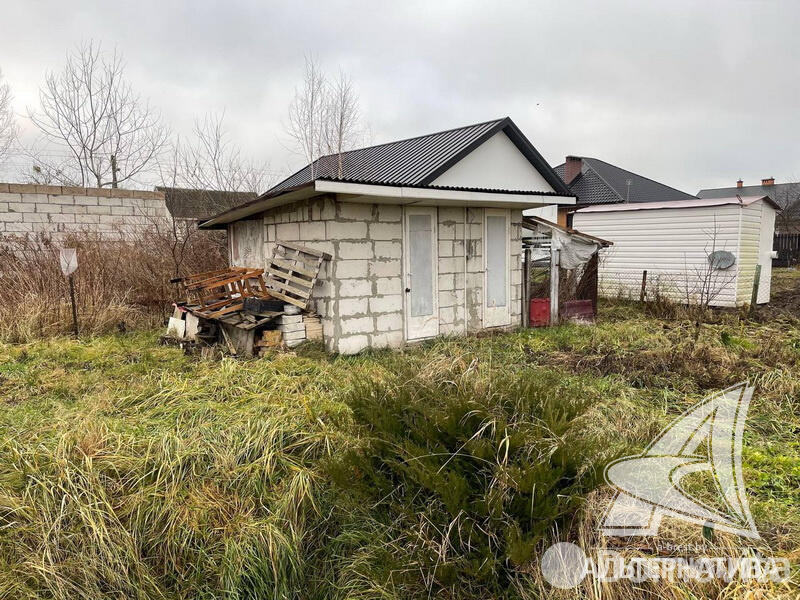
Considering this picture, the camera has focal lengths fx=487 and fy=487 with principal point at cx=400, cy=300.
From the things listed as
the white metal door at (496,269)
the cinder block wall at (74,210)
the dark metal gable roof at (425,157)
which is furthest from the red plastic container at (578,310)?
the cinder block wall at (74,210)

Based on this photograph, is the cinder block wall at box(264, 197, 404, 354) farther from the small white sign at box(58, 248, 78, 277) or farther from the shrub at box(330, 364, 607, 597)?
the shrub at box(330, 364, 607, 597)

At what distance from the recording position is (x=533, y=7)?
852 centimetres

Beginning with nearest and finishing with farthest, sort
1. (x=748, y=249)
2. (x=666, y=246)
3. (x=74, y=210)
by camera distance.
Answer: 1. (x=74, y=210)
2. (x=748, y=249)
3. (x=666, y=246)

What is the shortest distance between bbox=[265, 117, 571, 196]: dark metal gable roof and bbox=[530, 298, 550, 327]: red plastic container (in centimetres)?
235

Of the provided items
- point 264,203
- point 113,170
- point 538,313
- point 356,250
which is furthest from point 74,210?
point 538,313

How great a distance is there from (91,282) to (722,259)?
1424 cm

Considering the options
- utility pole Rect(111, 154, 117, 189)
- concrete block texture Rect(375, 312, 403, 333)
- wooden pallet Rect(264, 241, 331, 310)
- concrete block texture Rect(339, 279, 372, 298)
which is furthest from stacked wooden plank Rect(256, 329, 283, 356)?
utility pole Rect(111, 154, 117, 189)

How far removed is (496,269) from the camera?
9672 millimetres

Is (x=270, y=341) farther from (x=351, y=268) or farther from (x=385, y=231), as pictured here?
(x=385, y=231)

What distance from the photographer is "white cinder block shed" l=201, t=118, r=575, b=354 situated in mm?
7332

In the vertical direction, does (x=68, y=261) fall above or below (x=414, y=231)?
below

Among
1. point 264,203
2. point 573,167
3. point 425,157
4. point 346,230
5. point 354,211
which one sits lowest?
point 346,230

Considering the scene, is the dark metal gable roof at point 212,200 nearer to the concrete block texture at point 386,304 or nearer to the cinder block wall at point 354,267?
the cinder block wall at point 354,267

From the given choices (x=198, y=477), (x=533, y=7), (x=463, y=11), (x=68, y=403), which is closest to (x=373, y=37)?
(x=463, y=11)
